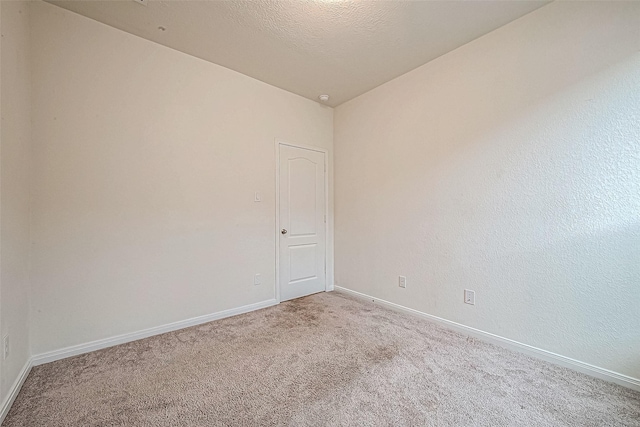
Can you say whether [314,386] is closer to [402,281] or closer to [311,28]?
[402,281]

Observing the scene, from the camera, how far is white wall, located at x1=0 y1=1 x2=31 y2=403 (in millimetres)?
1488

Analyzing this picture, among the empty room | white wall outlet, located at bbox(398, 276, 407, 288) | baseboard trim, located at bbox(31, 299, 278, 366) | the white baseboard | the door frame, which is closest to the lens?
the white baseboard

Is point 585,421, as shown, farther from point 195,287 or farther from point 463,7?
point 195,287

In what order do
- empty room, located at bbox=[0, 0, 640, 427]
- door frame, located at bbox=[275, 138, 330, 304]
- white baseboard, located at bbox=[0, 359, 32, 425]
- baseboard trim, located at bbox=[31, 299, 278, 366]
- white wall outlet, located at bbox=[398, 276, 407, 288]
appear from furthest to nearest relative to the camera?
door frame, located at bbox=[275, 138, 330, 304], white wall outlet, located at bbox=[398, 276, 407, 288], baseboard trim, located at bbox=[31, 299, 278, 366], empty room, located at bbox=[0, 0, 640, 427], white baseboard, located at bbox=[0, 359, 32, 425]

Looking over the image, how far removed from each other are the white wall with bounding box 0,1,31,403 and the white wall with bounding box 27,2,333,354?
3.9 inches

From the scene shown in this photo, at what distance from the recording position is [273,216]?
→ 125 inches

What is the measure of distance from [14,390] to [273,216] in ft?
7.57

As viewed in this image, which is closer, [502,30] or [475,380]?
[475,380]

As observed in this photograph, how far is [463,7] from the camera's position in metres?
1.96

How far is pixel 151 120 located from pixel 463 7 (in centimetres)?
277

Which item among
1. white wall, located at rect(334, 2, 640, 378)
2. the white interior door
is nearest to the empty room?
white wall, located at rect(334, 2, 640, 378)

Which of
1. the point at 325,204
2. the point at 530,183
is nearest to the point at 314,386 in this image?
the point at 530,183

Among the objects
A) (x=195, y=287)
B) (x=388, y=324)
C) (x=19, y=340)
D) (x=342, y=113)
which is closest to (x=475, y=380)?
(x=388, y=324)

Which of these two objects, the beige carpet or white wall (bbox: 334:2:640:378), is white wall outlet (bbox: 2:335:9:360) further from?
white wall (bbox: 334:2:640:378)
